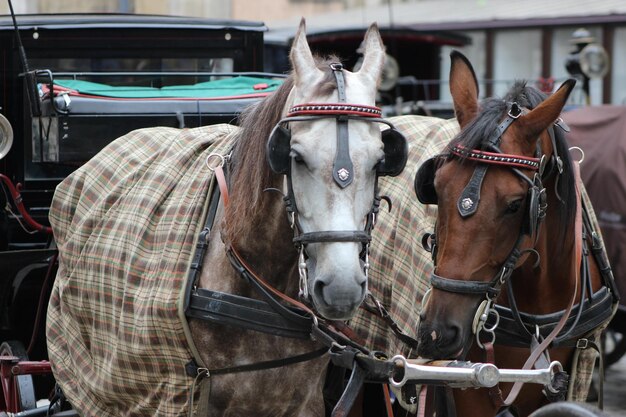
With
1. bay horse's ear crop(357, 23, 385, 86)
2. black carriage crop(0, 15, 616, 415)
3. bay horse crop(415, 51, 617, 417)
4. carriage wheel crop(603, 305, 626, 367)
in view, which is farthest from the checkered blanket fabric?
carriage wheel crop(603, 305, 626, 367)

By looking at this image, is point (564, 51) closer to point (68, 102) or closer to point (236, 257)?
point (68, 102)

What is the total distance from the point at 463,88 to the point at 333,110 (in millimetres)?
675

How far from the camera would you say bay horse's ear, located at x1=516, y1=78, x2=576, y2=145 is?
3.23 metres

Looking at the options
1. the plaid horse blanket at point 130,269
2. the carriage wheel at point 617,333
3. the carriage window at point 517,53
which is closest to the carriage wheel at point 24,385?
the plaid horse blanket at point 130,269

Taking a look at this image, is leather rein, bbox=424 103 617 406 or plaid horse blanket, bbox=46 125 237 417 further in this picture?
plaid horse blanket, bbox=46 125 237 417

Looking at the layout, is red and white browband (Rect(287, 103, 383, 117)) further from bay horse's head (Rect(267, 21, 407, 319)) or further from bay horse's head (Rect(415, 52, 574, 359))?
bay horse's head (Rect(415, 52, 574, 359))

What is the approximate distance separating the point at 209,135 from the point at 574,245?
1.41 metres

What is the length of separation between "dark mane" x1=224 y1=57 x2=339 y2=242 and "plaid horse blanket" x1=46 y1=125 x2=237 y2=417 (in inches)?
8.4

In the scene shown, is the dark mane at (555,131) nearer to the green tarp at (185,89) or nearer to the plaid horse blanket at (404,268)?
the plaid horse blanket at (404,268)

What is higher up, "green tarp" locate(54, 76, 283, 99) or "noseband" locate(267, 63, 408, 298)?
"green tarp" locate(54, 76, 283, 99)

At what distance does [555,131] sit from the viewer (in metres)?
3.46

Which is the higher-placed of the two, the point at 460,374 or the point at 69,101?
the point at 69,101

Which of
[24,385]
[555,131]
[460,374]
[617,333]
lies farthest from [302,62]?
[617,333]

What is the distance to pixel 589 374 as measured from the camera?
368 cm
